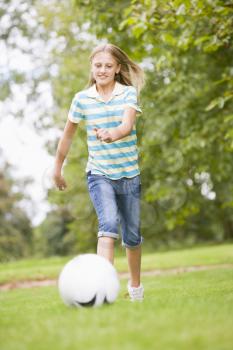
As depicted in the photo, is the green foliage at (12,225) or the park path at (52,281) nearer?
the park path at (52,281)

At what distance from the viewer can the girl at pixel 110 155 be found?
14.6 feet

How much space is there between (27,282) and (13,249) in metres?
21.5

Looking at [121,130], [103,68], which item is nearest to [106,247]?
[121,130]

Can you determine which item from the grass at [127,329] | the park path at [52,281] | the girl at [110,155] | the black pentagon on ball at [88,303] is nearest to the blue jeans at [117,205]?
the girl at [110,155]

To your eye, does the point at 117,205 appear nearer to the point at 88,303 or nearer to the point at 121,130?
the point at 121,130

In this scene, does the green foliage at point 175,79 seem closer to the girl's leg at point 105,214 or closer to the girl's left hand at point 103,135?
the girl's leg at point 105,214

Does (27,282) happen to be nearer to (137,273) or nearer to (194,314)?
(137,273)

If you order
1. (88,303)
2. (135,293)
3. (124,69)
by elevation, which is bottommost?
(135,293)

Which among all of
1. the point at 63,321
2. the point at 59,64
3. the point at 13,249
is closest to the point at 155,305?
the point at 63,321

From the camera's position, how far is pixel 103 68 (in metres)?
4.73

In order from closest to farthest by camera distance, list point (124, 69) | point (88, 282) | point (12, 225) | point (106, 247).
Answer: point (88, 282), point (106, 247), point (124, 69), point (12, 225)

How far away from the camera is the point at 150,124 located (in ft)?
40.9

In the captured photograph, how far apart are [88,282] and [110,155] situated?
116cm

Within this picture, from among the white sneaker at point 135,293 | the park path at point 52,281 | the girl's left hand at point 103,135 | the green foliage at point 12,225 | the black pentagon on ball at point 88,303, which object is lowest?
the green foliage at point 12,225
